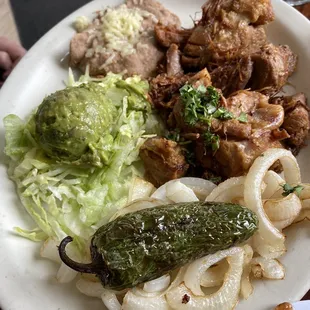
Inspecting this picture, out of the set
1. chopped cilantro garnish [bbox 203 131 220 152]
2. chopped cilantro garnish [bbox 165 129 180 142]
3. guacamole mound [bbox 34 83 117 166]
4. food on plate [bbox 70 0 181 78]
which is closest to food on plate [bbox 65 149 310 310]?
chopped cilantro garnish [bbox 203 131 220 152]

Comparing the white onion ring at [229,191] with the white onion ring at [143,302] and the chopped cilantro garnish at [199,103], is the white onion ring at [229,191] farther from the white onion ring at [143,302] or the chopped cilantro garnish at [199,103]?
the white onion ring at [143,302]

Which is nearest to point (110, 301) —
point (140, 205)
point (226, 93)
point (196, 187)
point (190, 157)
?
point (140, 205)

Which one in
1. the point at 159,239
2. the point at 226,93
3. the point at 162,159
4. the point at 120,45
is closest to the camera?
the point at 159,239

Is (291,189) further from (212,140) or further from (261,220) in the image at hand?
(212,140)

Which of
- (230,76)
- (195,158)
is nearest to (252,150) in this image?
(195,158)

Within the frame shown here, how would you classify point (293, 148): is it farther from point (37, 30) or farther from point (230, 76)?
point (37, 30)

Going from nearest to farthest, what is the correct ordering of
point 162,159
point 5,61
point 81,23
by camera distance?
1. point 162,159
2. point 81,23
3. point 5,61

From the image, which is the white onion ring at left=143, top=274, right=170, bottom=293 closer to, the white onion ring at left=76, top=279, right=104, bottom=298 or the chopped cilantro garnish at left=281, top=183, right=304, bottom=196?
the white onion ring at left=76, top=279, right=104, bottom=298

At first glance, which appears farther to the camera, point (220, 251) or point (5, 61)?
point (5, 61)

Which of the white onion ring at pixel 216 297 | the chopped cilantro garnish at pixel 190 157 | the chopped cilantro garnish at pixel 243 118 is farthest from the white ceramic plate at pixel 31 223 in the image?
the chopped cilantro garnish at pixel 190 157
